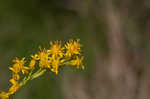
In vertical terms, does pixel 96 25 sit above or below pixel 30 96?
above

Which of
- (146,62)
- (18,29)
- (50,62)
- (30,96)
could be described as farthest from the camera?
(18,29)

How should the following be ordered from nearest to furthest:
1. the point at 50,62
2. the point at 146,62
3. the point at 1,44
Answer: the point at 50,62
the point at 146,62
the point at 1,44

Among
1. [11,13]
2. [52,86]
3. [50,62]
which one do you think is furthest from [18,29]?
[50,62]

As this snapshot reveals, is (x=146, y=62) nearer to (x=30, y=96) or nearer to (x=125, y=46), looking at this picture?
(x=125, y=46)

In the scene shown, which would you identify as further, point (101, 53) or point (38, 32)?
point (38, 32)

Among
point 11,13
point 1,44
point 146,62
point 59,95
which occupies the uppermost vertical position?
point 11,13

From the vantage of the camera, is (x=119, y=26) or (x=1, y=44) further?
(x=1, y=44)

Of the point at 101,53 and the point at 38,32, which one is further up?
the point at 38,32

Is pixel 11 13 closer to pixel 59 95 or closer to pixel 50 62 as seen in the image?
pixel 59 95
